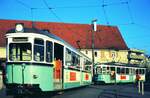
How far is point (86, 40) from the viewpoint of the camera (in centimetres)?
7494

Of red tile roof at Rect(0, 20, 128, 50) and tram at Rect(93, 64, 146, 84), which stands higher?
red tile roof at Rect(0, 20, 128, 50)

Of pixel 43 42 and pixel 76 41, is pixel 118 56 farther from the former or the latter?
pixel 43 42

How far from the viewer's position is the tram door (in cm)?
2038

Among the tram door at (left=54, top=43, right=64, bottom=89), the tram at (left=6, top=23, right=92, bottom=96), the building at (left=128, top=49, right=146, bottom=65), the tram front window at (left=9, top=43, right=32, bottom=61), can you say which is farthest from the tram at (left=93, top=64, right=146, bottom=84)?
the building at (left=128, top=49, right=146, bottom=65)

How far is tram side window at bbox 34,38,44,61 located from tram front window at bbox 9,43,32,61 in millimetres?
319

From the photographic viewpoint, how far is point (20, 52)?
1822cm

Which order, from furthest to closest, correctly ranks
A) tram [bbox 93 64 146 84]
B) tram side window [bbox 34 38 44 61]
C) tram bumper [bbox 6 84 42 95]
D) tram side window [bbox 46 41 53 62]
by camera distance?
tram [bbox 93 64 146 84] < tram side window [bbox 46 41 53 62] < tram side window [bbox 34 38 44 61] < tram bumper [bbox 6 84 42 95]

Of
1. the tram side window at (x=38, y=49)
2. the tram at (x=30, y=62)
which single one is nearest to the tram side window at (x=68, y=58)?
the tram at (x=30, y=62)

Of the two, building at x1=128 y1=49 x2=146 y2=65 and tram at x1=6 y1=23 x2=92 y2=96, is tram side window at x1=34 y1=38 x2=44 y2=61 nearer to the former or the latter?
tram at x1=6 y1=23 x2=92 y2=96

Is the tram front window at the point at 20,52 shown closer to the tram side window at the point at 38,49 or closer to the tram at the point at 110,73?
the tram side window at the point at 38,49

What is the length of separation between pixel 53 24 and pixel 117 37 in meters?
12.8

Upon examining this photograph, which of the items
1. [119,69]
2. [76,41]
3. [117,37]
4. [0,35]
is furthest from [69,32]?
[119,69]

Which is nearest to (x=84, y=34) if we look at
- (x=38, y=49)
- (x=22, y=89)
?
(x=38, y=49)

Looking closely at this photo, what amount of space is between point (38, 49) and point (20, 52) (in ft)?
2.88
